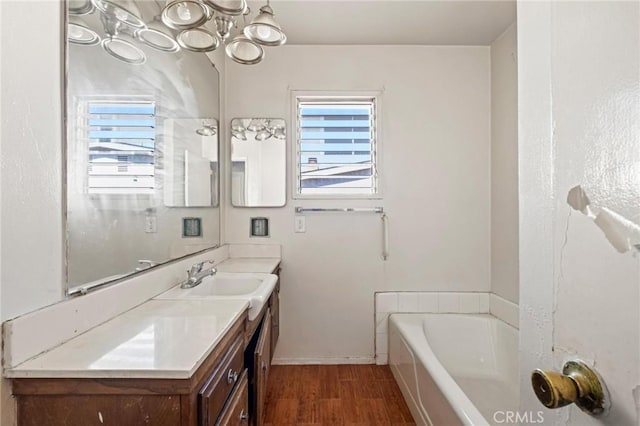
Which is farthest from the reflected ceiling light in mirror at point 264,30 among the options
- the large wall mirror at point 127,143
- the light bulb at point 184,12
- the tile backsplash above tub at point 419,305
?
the tile backsplash above tub at point 419,305

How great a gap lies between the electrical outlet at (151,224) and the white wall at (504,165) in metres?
2.27

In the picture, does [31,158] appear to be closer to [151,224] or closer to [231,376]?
[151,224]

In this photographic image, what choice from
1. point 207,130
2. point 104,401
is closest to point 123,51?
point 207,130

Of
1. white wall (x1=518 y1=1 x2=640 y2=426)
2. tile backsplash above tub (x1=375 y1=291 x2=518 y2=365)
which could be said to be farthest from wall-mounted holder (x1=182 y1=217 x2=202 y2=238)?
white wall (x1=518 y1=1 x2=640 y2=426)

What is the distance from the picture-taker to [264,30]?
5.06ft

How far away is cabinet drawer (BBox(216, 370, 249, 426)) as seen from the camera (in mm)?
1055

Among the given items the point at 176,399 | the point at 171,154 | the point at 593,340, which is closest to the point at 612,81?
the point at 593,340

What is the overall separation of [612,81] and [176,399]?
41.3 inches

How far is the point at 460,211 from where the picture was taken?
2668mm

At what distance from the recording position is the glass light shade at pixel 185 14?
50.9 inches

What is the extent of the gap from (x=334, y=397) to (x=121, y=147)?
1915mm

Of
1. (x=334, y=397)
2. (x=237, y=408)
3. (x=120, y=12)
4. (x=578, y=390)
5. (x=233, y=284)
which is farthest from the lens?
(x=334, y=397)

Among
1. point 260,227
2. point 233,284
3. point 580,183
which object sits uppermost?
point 580,183

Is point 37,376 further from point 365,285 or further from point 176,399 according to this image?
point 365,285
